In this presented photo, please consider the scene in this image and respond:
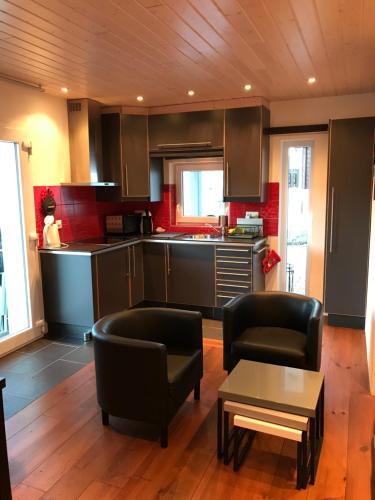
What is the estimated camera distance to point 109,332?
254 cm

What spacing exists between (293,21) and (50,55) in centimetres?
168

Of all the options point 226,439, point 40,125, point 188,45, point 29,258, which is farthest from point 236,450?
point 40,125

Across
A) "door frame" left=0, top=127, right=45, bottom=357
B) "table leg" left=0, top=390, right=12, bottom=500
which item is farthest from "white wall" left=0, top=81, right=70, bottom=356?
"table leg" left=0, top=390, right=12, bottom=500

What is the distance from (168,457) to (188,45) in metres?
2.57

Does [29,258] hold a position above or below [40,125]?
below

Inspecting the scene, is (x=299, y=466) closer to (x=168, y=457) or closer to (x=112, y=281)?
(x=168, y=457)

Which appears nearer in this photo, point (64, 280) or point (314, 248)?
point (64, 280)

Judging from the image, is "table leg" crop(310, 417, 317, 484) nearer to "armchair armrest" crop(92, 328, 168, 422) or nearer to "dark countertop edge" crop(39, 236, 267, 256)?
"armchair armrest" crop(92, 328, 168, 422)

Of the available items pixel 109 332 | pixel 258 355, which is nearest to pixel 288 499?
pixel 258 355

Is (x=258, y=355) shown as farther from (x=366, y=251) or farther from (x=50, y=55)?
(x=50, y=55)

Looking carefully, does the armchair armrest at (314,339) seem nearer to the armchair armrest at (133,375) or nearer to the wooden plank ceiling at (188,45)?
the armchair armrest at (133,375)

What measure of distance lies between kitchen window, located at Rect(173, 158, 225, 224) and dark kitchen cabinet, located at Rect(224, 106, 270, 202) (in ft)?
1.50

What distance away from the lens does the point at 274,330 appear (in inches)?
120

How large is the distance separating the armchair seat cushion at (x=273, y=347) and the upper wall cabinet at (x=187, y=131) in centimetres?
237
